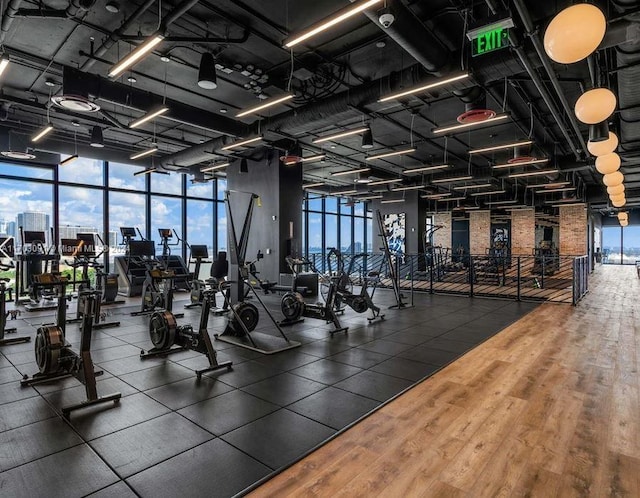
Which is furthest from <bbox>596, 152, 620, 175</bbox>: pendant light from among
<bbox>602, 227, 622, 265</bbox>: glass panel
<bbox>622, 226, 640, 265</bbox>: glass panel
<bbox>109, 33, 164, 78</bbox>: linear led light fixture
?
<bbox>602, 227, 622, 265</bbox>: glass panel

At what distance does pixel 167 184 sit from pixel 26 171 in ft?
12.5

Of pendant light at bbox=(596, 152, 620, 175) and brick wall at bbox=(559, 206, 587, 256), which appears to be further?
brick wall at bbox=(559, 206, 587, 256)

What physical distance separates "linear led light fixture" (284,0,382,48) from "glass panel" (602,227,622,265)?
99.1ft

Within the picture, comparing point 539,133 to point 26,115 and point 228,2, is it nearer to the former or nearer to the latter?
point 228,2

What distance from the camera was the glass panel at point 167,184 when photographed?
12234 millimetres

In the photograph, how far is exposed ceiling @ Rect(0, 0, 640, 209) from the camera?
4512 millimetres

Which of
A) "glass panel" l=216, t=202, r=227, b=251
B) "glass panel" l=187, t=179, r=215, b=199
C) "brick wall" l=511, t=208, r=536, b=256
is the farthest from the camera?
"brick wall" l=511, t=208, r=536, b=256

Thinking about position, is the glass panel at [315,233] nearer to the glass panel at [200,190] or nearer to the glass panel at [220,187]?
the glass panel at [220,187]

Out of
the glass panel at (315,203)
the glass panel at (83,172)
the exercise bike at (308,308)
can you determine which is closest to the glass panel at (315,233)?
the glass panel at (315,203)

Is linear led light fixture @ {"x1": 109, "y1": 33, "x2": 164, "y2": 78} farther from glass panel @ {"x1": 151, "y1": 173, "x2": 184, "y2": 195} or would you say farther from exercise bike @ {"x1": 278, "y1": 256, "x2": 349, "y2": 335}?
glass panel @ {"x1": 151, "y1": 173, "x2": 184, "y2": 195}

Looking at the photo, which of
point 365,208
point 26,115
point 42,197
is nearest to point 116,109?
point 26,115

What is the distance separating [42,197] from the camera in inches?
400

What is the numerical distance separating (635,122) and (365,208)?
1486 centimetres

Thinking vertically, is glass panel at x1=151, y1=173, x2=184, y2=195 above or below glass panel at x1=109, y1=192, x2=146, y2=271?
above
